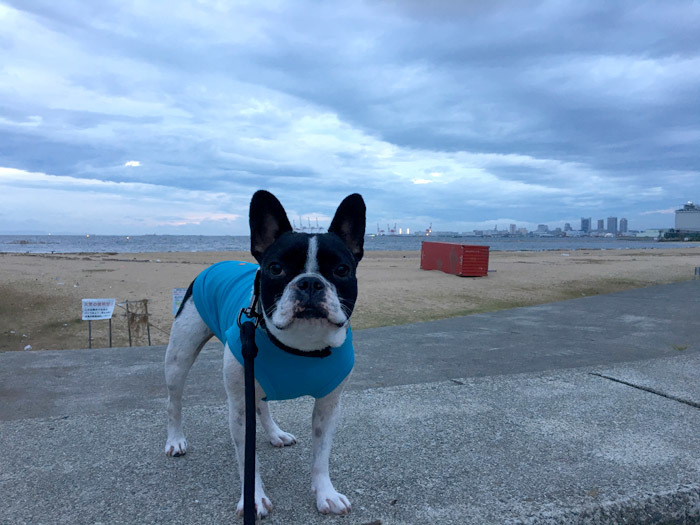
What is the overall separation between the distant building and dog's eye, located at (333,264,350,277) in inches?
7815

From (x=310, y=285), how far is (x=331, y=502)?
1170mm

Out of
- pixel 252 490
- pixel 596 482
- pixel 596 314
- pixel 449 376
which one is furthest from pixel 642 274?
pixel 252 490

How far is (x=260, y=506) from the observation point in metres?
2.37

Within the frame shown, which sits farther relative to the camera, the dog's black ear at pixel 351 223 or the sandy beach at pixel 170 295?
the sandy beach at pixel 170 295

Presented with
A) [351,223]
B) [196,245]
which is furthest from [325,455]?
[196,245]

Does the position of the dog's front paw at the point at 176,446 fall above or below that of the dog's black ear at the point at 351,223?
below

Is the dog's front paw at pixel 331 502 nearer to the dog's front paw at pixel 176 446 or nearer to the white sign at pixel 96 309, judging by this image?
the dog's front paw at pixel 176 446

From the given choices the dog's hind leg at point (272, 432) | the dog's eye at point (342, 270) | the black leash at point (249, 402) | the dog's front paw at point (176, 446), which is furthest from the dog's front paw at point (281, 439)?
the dog's eye at point (342, 270)

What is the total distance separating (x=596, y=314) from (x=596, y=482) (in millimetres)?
7966

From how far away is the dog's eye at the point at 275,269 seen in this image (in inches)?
90.5

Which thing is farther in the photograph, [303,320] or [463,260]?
[463,260]

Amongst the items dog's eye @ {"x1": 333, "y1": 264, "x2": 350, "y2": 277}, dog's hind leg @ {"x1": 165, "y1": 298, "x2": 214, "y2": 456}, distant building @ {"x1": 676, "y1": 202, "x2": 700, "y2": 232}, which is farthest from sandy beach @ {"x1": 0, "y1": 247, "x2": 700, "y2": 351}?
distant building @ {"x1": 676, "y1": 202, "x2": 700, "y2": 232}

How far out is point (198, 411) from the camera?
3.79 metres

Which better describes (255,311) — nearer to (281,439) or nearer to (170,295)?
(281,439)
